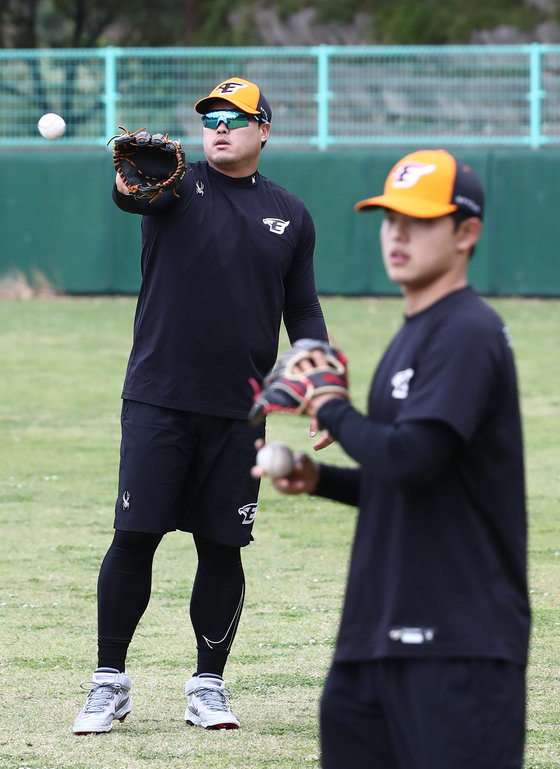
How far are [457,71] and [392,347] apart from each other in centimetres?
1747

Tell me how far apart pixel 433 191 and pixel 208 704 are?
2.53 metres

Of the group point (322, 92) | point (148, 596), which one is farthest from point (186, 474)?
A: point (322, 92)

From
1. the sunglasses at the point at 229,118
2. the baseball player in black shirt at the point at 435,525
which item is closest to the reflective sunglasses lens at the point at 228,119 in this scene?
the sunglasses at the point at 229,118

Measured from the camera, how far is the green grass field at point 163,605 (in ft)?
15.2

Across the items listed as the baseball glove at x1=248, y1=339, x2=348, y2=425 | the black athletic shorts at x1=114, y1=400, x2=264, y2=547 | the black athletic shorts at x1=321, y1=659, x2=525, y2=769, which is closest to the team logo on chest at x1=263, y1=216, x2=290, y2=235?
the black athletic shorts at x1=114, y1=400, x2=264, y2=547

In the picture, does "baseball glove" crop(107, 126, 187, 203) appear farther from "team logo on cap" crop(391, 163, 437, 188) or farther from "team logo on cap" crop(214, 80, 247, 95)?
"team logo on cap" crop(391, 163, 437, 188)

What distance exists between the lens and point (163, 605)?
21.0 ft

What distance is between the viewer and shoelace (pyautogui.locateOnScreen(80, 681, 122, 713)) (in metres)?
4.68

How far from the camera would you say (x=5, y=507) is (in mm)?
8359

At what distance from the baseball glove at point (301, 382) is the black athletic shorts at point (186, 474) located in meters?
1.66

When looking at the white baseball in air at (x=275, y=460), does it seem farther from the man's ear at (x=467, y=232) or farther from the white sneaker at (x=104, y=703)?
the white sneaker at (x=104, y=703)

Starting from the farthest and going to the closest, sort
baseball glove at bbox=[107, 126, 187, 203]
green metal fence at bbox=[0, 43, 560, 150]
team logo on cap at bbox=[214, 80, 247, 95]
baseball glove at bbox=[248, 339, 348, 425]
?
1. green metal fence at bbox=[0, 43, 560, 150]
2. team logo on cap at bbox=[214, 80, 247, 95]
3. baseball glove at bbox=[107, 126, 187, 203]
4. baseball glove at bbox=[248, 339, 348, 425]

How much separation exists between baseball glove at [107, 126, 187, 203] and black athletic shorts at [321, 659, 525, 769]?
2.19m

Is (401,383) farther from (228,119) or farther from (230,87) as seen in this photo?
(230,87)
